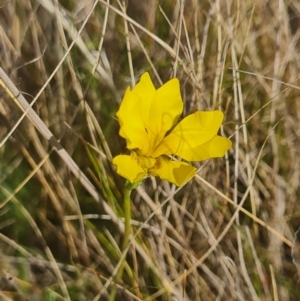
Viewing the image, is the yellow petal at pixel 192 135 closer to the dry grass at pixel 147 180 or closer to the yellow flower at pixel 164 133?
the yellow flower at pixel 164 133

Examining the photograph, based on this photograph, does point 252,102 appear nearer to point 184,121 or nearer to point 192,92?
point 192,92

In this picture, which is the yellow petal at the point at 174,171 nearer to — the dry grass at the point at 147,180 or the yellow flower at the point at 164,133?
the yellow flower at the point at 164,133

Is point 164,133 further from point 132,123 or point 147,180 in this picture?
point 147,180

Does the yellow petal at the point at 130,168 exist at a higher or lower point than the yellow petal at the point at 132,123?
lower

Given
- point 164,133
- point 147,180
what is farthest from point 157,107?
point 147,180

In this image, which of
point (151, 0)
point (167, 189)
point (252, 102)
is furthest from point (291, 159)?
point (151, 0)

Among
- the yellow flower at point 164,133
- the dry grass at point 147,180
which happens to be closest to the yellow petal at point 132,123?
the yellow flower at point 164,133

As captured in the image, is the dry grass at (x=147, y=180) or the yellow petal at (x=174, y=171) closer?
the yellow petal at (x=174, y=171)

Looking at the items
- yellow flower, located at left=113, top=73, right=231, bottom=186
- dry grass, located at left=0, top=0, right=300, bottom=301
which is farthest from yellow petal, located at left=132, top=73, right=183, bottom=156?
dry grass, located at left=0, top=0, right=300, bottom=301
